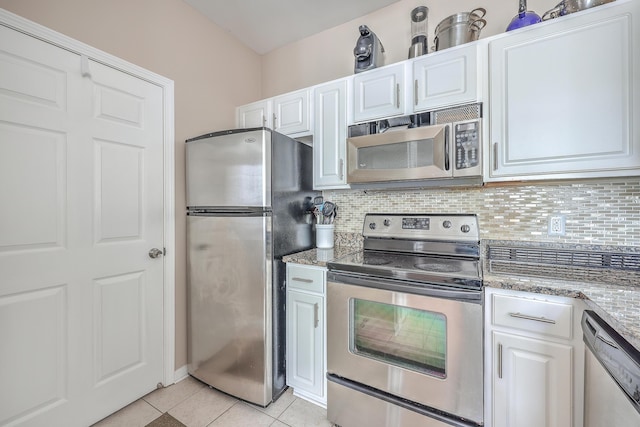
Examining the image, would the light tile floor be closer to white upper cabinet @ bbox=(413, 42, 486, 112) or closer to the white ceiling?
white upper cabinet @ bbox=(413, 42, 486, 112)

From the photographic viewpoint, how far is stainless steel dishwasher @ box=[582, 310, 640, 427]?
2.14ft

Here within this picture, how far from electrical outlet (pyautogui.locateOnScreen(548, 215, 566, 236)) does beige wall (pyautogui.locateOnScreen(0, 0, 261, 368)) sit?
2399mm

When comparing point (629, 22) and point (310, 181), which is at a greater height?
point (629, 22)

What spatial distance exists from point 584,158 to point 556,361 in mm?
929

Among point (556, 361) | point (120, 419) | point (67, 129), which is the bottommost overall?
point (120, 419)

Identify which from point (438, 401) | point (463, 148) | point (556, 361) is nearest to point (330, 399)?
point (438, 401)

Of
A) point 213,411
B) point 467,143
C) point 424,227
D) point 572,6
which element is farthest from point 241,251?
point 572,6

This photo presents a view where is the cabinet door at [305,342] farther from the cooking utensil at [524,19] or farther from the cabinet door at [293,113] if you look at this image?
the cooking utensil at [524,19]

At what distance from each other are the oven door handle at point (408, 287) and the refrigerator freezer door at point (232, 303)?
49cm

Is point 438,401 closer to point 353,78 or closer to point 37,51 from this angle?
point 353,78

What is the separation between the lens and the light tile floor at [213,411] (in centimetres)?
154

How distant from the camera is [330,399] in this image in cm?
152

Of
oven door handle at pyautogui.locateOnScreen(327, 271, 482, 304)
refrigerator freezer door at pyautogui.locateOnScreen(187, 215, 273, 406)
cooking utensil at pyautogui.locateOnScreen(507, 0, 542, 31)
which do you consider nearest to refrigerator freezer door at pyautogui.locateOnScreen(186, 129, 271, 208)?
refrigerator freezer door at pyautogui.locateOnScreen(187, 215, 273, 406)

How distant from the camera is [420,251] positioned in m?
1.75
